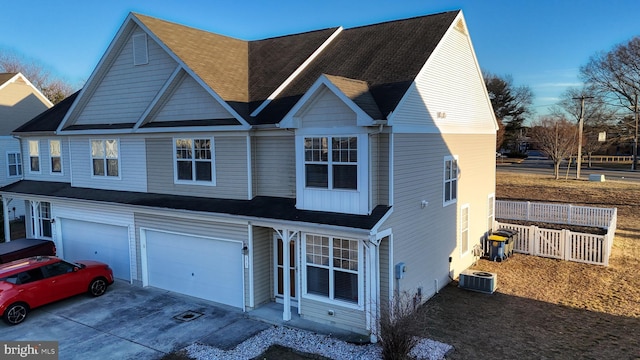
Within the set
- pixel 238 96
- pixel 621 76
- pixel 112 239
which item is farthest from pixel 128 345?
pixel 621 76

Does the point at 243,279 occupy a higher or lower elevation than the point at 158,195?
lower

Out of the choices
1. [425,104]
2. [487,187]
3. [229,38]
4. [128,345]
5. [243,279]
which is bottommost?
[128,345]

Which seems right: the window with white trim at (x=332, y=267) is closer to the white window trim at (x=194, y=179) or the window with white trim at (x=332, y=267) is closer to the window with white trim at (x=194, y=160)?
the white window trim at (x=194, y=179)

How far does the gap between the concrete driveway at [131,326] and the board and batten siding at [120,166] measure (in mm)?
4275

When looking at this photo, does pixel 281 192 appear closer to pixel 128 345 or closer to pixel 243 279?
pixel 243 279

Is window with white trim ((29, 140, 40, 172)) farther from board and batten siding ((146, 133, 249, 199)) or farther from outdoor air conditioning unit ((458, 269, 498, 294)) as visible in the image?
outdoor air conditioning unit ((458, 269, 498, 294))

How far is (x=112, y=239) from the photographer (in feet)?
54.2

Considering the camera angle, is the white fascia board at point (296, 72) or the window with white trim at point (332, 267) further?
→ the white fascia board at point (296, 72)

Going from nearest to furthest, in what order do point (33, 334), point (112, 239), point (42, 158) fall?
point (33, 334) → point (112, 239) → point (42, 158)

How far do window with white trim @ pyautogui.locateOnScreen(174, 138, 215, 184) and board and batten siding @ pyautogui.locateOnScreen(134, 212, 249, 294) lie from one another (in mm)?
1389

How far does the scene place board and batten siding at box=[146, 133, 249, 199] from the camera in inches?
530

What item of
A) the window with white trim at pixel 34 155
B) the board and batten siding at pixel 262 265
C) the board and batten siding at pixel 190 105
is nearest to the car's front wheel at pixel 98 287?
the board and batten siding at pixel 262 265

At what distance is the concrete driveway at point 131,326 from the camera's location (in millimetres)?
10719

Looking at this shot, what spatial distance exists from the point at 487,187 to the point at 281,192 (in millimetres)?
9837
